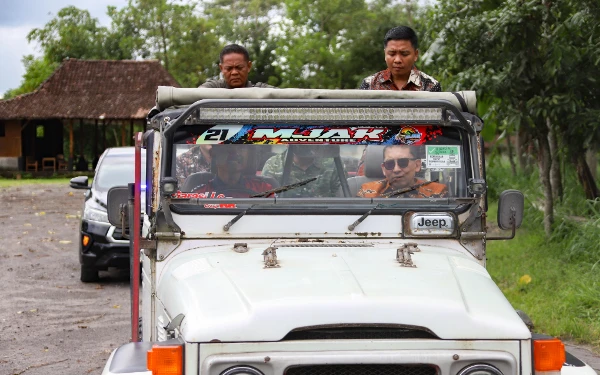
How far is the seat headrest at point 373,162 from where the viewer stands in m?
4.76

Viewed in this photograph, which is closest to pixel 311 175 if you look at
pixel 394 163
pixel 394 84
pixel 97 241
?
pixel 394 163

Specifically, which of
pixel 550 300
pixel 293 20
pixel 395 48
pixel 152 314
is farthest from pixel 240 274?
pixel 293 20

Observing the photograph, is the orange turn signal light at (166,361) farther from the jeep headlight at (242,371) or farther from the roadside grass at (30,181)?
the roadside grass at (30,181)

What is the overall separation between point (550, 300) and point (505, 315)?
18.6 feet

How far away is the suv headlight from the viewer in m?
11.5

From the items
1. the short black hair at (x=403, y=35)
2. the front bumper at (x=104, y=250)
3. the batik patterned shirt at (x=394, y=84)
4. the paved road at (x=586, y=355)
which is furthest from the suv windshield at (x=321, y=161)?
the front bumper at (x=104, y=250)

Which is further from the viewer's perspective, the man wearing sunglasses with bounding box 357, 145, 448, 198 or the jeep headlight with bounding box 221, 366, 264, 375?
the man wearing sunglasses with bounding box 357, 145, 448, 198

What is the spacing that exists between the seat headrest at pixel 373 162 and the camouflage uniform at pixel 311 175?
0.53 ft

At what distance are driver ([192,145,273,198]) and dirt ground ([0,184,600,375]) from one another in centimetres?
287

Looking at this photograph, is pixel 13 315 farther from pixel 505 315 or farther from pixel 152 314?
pixel 505 315

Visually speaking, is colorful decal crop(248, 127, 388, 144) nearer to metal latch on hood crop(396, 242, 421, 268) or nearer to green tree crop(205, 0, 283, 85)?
metal latch on hood crop(396, 242, 421, 268)

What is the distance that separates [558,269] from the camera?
10.2 meters

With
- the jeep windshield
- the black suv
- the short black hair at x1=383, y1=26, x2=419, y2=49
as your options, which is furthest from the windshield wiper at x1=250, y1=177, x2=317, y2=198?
the black suv

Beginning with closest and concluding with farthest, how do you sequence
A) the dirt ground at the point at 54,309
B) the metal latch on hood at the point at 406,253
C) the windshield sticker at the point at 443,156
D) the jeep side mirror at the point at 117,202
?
the metal latch on hood at the point at 406,253, the windshield sticker at the point at 443,156, the jeep side mirror at the point at 117,202, the dirt ground at the point at 54,309
